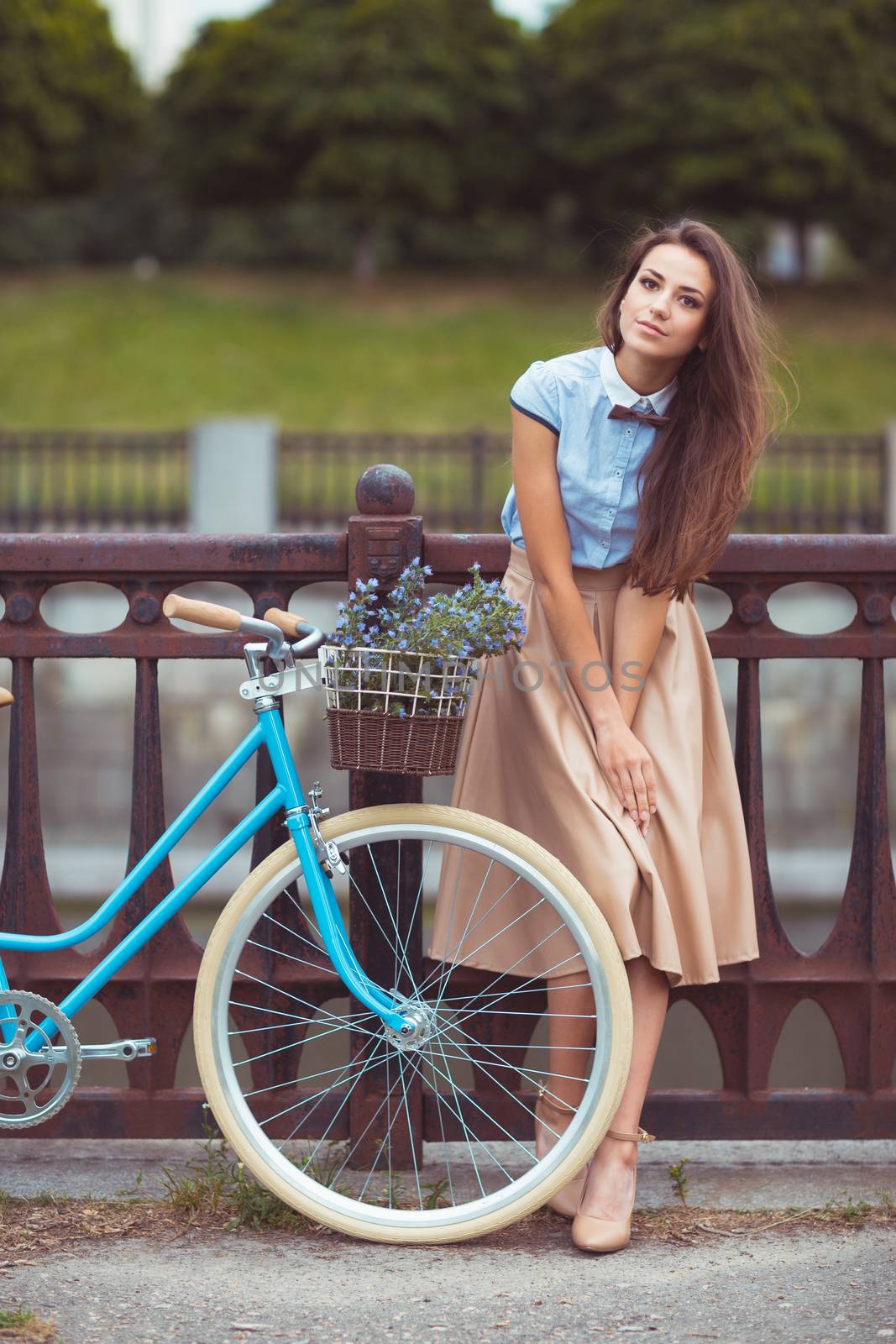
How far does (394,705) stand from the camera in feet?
8.95

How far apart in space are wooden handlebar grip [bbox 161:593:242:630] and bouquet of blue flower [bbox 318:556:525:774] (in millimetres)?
174

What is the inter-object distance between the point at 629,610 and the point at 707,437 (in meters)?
0.36

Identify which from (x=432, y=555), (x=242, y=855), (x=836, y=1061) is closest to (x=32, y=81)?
(x=242, y=855)

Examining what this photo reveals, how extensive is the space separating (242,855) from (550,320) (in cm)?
1788

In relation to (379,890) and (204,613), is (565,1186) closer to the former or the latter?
(379,890)

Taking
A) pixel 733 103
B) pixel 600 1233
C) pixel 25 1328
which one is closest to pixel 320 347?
pixel 733 103

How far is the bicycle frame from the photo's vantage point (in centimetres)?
288

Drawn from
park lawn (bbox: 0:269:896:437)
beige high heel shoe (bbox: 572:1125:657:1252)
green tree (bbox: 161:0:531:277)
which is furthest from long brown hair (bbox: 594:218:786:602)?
green tree (bbox: 161:0:531:277)

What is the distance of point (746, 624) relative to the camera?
10.9 feet

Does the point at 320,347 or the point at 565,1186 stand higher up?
the point at 320,347

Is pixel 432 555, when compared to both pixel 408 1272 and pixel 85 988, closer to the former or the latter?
pixel 85 988

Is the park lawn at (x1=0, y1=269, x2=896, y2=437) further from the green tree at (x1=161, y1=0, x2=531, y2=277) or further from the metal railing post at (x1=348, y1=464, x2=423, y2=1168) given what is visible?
the metal railing post at (x1=348, y1=464, x2=423, y2=1168)

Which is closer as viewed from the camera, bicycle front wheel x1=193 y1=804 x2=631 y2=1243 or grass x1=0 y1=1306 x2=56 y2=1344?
grass x1=0 y1=1306 x2=56 y2=1344

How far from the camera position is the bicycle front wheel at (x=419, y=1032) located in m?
2.88
